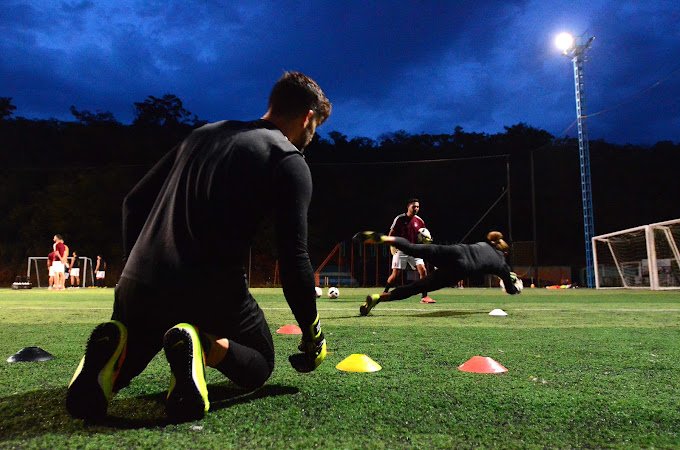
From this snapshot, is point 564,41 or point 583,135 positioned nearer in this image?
point 583,135

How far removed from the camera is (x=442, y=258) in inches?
139

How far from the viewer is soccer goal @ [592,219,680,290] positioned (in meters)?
14.8

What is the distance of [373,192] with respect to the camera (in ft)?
111

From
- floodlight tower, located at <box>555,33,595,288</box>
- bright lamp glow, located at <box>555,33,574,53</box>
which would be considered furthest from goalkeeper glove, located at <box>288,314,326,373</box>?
bright lamp glow, located at <box>555,33,574,53</box>

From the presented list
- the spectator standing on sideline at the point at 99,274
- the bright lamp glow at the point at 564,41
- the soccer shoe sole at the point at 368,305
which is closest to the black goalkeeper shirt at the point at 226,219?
the soccer shoe sole at the point at 368,305

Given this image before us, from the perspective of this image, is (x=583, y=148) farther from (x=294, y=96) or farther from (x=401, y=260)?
(x=294, y=96)

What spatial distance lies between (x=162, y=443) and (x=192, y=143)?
1.07 metres

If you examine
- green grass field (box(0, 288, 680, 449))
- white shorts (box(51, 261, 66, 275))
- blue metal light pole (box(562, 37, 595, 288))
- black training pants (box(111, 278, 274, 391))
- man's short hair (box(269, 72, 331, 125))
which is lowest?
green grass field (box(0, 288, 680, 449))

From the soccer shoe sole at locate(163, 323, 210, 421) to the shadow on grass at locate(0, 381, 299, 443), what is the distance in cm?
Answer: 7

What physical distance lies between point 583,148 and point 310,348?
70.5 feet

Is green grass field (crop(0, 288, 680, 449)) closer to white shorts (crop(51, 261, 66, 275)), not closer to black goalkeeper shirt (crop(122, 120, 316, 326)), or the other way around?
black goalkeeper shirt (crop(122, 120, 316, 326))

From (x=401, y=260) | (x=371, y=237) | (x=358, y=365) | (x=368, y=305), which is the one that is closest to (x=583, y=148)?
(x=401, y=260)

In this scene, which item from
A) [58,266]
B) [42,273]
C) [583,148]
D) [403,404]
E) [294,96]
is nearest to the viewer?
[403,404]

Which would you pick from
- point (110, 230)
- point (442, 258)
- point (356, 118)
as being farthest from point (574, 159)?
point (356, 118)
